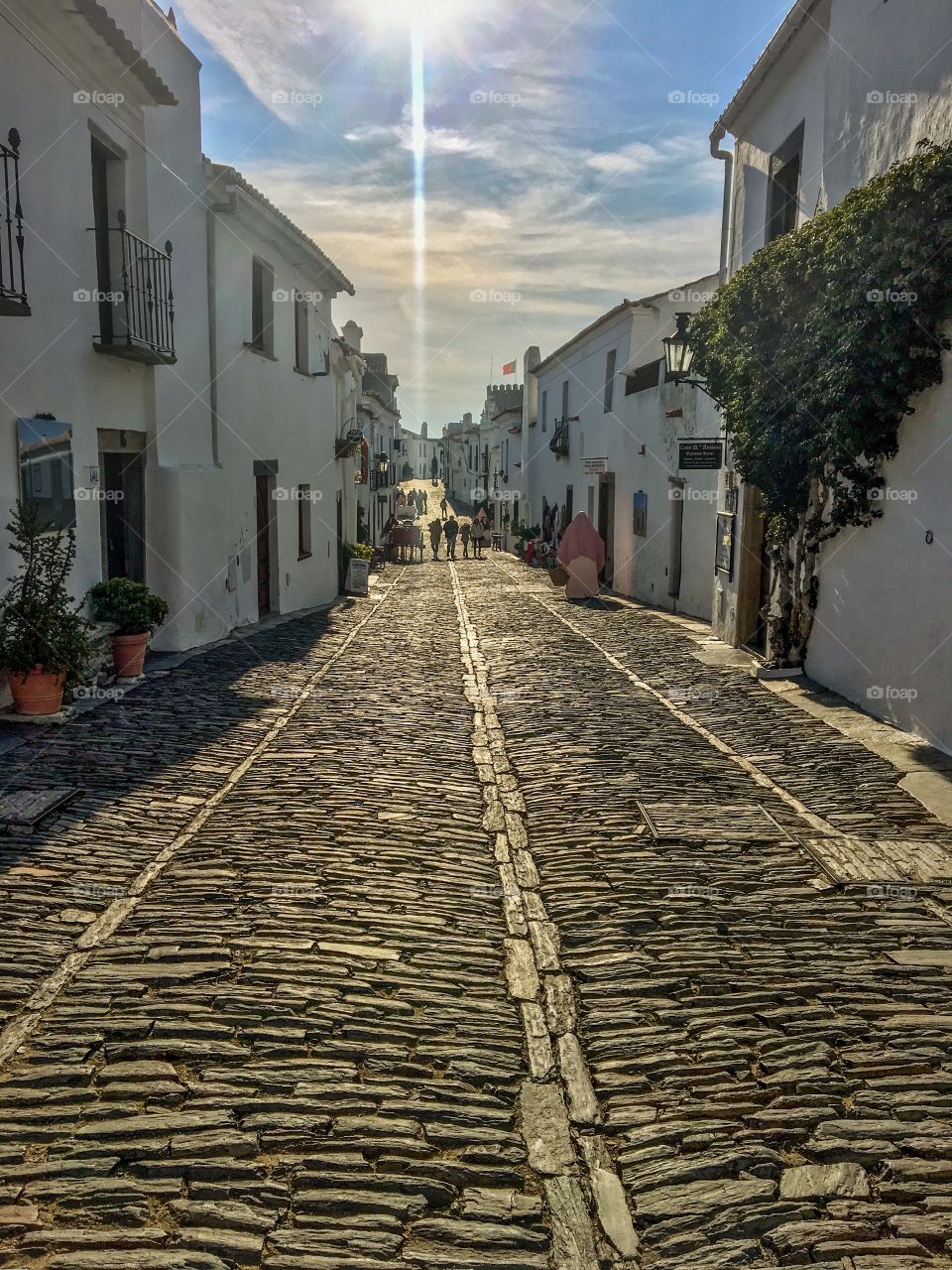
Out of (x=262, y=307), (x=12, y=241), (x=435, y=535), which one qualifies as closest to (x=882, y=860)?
(x=12, y=241)

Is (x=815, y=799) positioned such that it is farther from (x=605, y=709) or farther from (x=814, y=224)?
(x=814, y=224)

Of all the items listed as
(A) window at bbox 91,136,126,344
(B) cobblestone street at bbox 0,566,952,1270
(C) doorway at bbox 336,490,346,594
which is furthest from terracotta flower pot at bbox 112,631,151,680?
(C) doorway at bbox 336,490,346,594

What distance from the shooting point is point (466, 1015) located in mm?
4211

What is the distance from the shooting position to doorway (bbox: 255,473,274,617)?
1789 centimetres

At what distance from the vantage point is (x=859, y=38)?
10000mm

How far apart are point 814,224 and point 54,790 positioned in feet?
29.3

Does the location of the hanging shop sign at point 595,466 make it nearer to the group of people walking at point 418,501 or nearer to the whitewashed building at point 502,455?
the whitewashed building at point 502,455

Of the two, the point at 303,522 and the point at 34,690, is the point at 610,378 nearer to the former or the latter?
the point at 303,522

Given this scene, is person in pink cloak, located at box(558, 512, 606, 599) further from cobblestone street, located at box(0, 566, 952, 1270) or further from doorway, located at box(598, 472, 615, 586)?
cobblestone street, located at box(0, 566, 952, 1270)

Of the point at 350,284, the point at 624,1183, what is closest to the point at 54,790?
the point at 624,1183

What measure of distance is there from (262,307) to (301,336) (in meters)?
3.12

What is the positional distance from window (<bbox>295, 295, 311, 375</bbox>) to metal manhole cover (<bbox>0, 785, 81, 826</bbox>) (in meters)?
14.7

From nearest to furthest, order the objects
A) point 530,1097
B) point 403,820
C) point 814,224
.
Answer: point 530,1097 → point 403,820 → point 814,224

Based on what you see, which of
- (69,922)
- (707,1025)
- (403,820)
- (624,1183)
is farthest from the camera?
(403,820)
